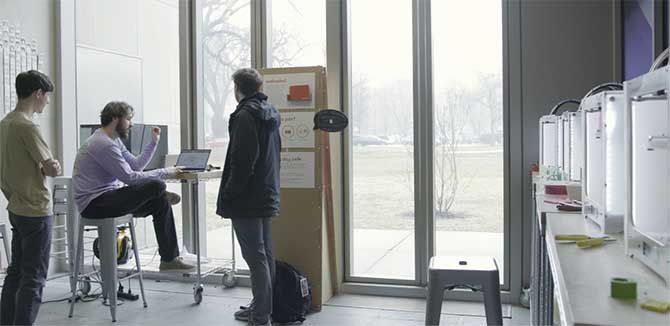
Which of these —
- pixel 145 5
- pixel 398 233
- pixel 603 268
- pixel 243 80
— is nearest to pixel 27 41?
pixel 145 5

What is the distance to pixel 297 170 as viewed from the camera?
156 inches

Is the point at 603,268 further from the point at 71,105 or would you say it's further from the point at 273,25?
the point at 71,105

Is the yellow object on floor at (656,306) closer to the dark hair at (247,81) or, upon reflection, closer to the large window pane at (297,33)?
the dark hair at (247,81)

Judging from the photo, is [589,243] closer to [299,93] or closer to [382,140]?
[299,93]

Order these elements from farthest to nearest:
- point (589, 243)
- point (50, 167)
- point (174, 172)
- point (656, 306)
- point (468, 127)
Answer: point (468, 127)
point (174, 172)
point (50, 167)
point (589, 243)
point (656, 306)

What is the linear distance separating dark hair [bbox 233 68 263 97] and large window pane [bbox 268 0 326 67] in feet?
3.93

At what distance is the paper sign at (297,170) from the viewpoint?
3930 mm

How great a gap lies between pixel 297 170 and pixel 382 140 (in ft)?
2.46

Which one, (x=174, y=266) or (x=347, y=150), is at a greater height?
(x=347, y=150)

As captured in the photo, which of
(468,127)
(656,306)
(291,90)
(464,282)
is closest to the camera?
(656,306)

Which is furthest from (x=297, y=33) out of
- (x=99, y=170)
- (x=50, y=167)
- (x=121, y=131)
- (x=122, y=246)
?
(x=50, y=167)

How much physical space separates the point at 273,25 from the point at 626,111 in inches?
138

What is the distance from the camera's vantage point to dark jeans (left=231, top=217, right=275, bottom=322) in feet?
10.6

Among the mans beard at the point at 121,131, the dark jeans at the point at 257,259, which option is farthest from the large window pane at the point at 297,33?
the dark jeans at the point at 257,259
